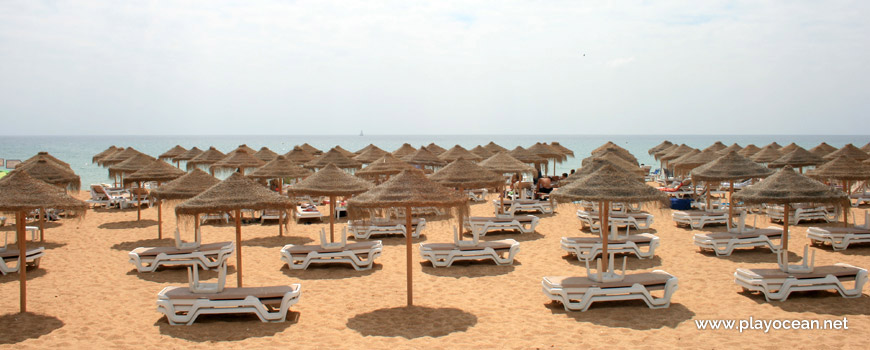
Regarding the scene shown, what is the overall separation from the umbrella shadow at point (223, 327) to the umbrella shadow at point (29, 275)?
11.7ft

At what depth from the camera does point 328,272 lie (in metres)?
8.90

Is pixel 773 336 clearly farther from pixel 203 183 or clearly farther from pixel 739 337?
pixel 203 183

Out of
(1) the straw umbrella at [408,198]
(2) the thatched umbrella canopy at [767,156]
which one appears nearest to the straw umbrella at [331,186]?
(1) the straw umbrella at [408,198]

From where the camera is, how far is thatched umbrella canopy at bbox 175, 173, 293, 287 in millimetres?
6832

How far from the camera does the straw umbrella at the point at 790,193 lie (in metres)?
7.83

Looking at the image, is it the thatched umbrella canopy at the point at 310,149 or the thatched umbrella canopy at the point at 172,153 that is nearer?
the thatched umbrella canopy at the point at 172,153

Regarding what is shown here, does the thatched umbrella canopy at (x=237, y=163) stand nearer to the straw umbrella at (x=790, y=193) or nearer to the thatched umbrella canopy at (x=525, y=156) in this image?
the thatched umbrella canopy at (x=525, y=156)

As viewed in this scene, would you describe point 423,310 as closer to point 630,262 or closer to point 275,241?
point 630,262

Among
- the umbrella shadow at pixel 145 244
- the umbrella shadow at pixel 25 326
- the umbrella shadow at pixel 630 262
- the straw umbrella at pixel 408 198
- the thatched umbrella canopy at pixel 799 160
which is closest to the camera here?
the umbrella shadow at pixel 25 326

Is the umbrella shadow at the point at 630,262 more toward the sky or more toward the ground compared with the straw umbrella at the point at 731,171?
more toward the ground

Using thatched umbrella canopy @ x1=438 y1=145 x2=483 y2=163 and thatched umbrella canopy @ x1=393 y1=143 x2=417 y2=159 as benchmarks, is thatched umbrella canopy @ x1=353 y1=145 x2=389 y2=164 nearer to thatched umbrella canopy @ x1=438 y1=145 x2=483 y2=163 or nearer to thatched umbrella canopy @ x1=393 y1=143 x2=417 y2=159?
thatched umbrella canopy @ x1=393 y1=143 x2=417 y2=159

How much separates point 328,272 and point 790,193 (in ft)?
21.6

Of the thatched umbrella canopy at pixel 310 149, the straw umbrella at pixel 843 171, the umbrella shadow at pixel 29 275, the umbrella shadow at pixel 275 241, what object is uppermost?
the thatched umbrella canopy at pixel 310 149

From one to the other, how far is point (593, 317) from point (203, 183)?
7454 mm
